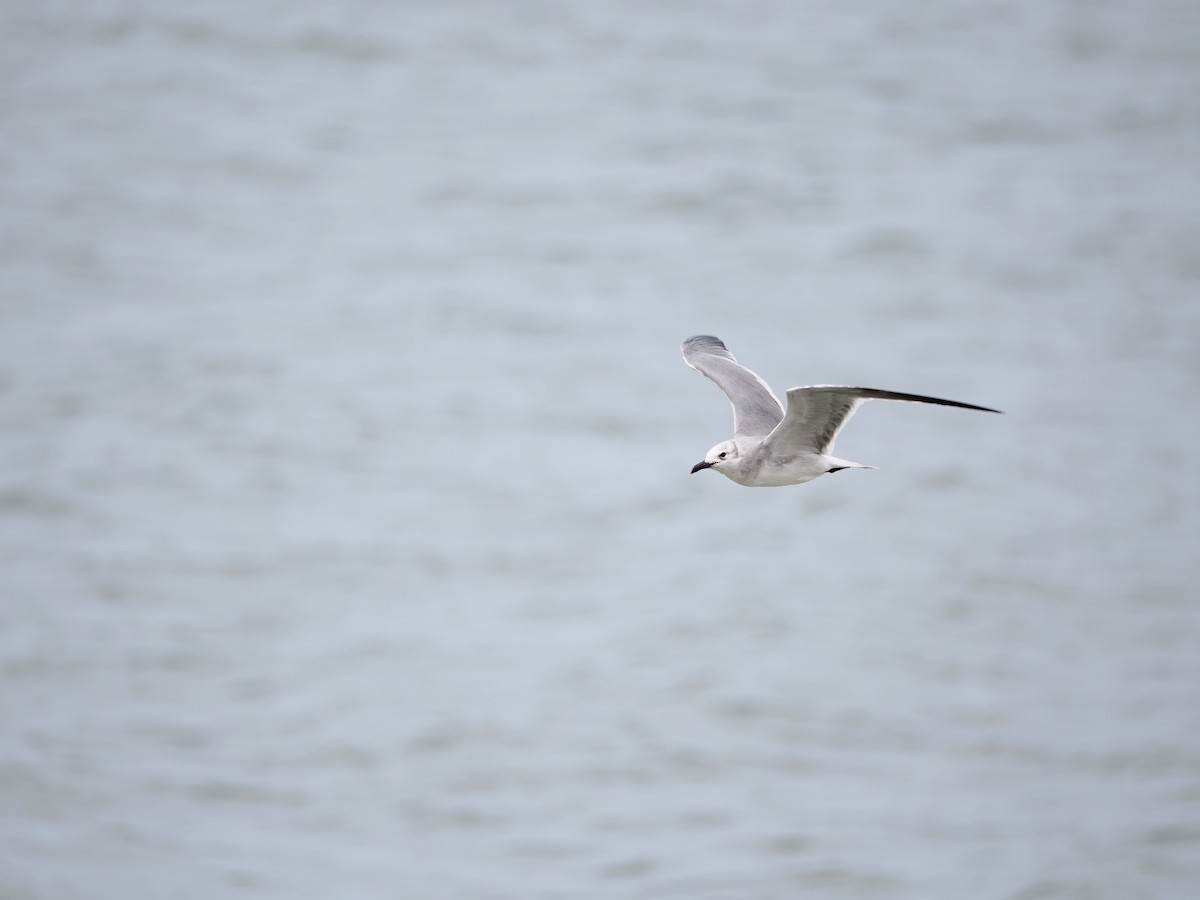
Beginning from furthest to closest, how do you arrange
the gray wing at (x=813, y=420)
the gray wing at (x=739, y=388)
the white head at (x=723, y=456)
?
the gray wing at (x=739, y=388), the white head at (x=723, y=456), the gray wing at (x=813, y=420)

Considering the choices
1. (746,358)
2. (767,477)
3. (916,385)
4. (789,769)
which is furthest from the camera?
(746,358)

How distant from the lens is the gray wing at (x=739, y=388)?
1085 centimetres

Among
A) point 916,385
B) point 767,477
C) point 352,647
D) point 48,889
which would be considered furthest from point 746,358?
point 767,477

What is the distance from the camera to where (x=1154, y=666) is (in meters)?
28.0

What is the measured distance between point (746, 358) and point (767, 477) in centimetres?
3665

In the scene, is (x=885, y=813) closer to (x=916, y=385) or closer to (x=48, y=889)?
(x=48, y=889)

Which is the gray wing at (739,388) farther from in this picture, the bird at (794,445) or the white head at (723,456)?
the white head at (723,456)

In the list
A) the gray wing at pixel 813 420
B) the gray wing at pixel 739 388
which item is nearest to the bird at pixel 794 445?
the gray wing at pixel 813 420

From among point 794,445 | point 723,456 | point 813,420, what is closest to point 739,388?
point 723,456

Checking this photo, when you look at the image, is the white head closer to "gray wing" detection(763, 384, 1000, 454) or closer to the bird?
the bird

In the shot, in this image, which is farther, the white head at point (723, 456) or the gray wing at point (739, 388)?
the gray wing at point (739, 388)

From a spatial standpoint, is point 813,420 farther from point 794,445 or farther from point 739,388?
point 739,388

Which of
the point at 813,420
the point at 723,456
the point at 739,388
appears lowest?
the point at 723,456

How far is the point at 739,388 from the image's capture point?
38.0 feet
